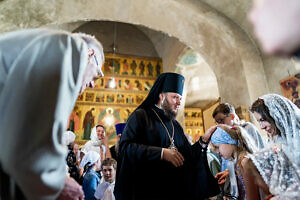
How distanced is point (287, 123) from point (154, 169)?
1177 mm

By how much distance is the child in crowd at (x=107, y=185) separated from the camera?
3.07 m

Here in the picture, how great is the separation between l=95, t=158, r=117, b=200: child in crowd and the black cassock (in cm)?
116

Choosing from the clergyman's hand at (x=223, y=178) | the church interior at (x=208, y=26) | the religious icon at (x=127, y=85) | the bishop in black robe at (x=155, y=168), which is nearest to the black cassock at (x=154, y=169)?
the bishop in black robe at (x=155, y=168)

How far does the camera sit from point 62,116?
0.88 meters

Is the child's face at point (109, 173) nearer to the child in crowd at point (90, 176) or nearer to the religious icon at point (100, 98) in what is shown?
the child in crowd at point (90, 176)

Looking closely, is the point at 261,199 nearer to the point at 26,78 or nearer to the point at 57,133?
the point at 57,133

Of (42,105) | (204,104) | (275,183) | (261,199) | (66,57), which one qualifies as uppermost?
(204,104)

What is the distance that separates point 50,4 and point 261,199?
5.03 metres

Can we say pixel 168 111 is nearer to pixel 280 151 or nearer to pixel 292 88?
pixel 280 151

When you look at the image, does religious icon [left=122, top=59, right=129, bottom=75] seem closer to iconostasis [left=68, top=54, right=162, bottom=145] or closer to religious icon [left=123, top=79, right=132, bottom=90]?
iconostasis [left=68, top=54, right=162, bottom=145]

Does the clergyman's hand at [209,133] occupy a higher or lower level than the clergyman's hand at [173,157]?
higher

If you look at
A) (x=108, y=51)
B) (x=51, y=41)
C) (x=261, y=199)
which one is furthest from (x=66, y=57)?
(x=108, y=51)

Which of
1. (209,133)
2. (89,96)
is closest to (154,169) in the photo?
(209,133)

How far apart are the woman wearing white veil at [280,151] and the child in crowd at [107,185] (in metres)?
2.20
